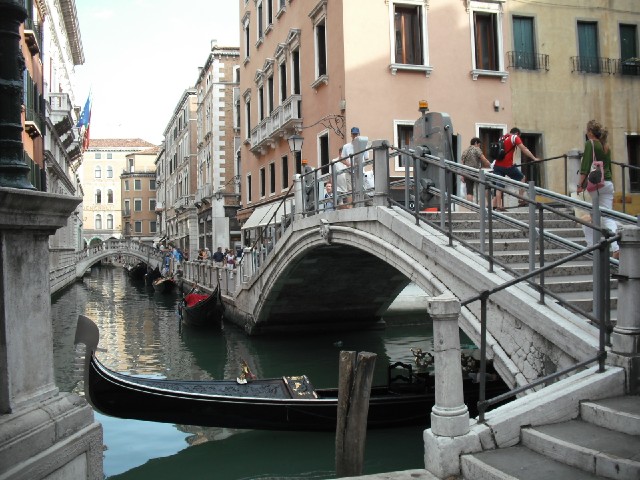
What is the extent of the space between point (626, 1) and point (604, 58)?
121cm

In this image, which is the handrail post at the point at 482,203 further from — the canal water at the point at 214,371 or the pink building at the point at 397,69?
the pink building at the point at 397,69

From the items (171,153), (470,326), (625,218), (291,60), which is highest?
(171,153)

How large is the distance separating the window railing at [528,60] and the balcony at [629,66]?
1.56 m

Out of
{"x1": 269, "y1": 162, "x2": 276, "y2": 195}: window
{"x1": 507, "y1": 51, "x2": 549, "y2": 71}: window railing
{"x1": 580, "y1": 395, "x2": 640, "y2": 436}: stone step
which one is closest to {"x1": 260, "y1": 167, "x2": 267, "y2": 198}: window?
{"x1": 269, "y1": 162, "x2": 276, "y2": 195}: window

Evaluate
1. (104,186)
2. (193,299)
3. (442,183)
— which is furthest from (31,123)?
(104,186)

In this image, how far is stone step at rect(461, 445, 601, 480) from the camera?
9.34 ft

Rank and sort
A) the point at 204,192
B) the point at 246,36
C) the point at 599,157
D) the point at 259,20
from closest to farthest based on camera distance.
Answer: the point at 599,157
the point at 259,20
the point at 246,36
the point at 204,192

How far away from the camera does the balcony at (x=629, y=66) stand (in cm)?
1258

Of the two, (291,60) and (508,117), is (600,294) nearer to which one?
(508,117)

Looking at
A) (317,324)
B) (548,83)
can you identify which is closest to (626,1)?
(548,83)

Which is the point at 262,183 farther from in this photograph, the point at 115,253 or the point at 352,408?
the point at 115,253

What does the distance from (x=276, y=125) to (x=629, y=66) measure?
7289 mm

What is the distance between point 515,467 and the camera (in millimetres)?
2953

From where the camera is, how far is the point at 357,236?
7457mm
